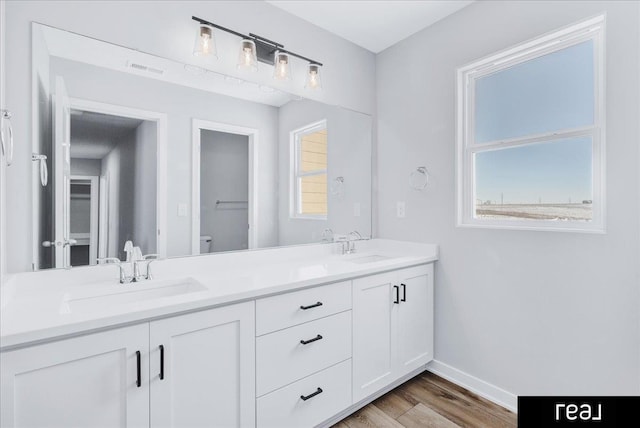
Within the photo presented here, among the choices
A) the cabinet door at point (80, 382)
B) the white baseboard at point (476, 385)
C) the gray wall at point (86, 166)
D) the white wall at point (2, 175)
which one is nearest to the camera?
the cabinet door at point (80, 382)

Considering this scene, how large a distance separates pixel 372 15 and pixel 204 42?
1.16 m

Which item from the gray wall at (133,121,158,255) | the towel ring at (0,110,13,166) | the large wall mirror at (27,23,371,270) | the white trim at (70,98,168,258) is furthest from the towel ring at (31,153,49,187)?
the white trim at (70,98,168,258)

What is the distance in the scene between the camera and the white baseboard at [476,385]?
189cm

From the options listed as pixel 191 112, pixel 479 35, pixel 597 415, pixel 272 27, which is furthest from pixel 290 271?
pixel 479 35

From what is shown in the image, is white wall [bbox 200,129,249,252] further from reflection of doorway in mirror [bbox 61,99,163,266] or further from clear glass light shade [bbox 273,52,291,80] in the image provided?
clear glass light shade [bbox 273,52,291,80]

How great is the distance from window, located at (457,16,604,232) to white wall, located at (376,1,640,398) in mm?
72

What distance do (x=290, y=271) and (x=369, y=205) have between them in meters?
1.11

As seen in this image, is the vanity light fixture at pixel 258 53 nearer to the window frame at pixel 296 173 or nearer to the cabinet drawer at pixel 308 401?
the window frame at pixel 296 173

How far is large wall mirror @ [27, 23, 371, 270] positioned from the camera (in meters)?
1.41

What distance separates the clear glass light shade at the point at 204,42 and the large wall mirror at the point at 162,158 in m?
0.11

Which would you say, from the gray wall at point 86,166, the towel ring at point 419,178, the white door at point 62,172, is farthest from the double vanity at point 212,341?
the towel ring at point 419,178

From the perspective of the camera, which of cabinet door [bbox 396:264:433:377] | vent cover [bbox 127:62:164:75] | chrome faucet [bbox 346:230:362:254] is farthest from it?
chrome faucet [bbox 346:230:362:254]

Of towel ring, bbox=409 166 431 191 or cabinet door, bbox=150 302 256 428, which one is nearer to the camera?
cabinet door, bbox=150 302 256 428

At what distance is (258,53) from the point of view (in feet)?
6.65
